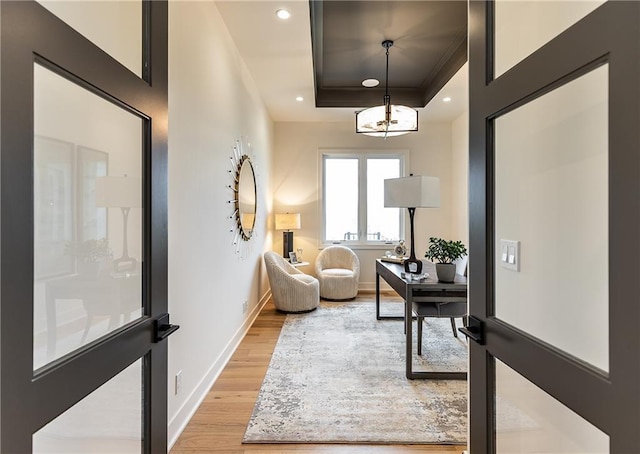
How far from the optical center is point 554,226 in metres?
0.98

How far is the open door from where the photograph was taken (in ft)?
2.18

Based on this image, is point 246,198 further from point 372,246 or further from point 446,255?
point 372,246

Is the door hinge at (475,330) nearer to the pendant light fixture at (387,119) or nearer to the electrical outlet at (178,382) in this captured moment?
the electrical outlet at (178,382)

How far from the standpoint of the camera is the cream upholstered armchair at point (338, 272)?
5.12m

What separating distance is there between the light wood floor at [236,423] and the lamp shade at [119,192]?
145 centimetres

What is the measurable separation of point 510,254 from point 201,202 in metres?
1.90

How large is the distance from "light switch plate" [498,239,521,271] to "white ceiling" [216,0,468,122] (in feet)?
7.72

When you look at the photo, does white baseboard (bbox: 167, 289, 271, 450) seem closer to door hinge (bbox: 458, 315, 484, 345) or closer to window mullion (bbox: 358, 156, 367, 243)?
door hinge (bbox: 458, 315, 484, 345)

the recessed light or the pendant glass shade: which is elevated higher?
the recessed light

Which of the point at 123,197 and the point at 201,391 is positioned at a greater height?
the point at 123,197

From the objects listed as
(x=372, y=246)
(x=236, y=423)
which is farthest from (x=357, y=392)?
(x=372, y=246)

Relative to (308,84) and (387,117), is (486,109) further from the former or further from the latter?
(308,84)

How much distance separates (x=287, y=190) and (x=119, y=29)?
4.92 meters

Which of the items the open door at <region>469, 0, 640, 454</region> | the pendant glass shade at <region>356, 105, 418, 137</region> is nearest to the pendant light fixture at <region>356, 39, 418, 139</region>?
the pendant glass shade at <region>356, 105, 418, 137</region>
